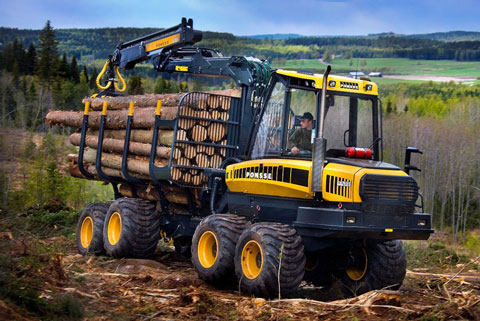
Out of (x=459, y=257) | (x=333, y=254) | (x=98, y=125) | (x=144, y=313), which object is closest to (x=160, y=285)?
(x=144, y=313)

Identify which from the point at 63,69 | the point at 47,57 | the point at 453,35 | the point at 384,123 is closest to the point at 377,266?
the point at 384,123

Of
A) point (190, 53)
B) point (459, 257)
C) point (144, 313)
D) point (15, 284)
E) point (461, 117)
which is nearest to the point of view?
point (15, 284)

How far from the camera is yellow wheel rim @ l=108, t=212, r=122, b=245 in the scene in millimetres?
15605

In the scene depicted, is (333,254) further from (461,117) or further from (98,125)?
(461,117)

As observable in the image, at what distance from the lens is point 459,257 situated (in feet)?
59.9

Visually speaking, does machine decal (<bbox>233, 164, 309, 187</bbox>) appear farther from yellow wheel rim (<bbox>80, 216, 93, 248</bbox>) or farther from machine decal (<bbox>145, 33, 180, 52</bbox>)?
yellow wheel rim (<bbox>80, 216, 93, 248</bbox>)

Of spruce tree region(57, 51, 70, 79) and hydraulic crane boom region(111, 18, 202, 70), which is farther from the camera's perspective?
spruce tree region(57, 51, 70, 79)

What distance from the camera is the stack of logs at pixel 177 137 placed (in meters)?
13.6

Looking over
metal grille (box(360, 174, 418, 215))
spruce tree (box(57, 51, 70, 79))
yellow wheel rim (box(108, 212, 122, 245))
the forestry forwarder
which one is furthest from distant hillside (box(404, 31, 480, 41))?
metal grille (box(360, 174, 418, 215))

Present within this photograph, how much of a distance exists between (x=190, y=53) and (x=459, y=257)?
8169 millimetres

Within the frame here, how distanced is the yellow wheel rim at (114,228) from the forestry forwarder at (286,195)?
267 millimetres

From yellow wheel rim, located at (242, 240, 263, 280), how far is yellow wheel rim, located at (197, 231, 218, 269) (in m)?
1.07

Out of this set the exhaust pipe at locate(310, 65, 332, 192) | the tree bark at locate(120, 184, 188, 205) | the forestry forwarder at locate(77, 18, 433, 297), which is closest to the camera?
the exhaust pipe at locate(310, 65, 332, 192)

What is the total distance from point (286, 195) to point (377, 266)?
74.8 inches
